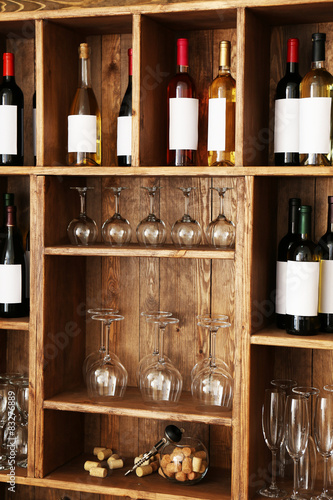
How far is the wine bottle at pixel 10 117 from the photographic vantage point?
209 centimetres

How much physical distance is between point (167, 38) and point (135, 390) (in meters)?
1.14

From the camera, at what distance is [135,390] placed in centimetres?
225

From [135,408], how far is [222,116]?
889mm

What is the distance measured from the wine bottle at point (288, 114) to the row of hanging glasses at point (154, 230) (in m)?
0.19

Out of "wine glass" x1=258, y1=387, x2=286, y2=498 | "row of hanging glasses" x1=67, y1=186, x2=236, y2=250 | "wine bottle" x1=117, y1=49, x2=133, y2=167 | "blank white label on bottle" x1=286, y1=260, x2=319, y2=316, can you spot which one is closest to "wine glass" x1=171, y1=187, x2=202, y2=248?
"row of hanging glasses" x1=67, y1=186, x2=236, y2=250

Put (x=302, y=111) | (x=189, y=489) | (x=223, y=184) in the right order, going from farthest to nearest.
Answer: (x=223, y=184)
(x=189, y=489)
(x=302, y=111)

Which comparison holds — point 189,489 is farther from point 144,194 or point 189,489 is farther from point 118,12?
point 118,12

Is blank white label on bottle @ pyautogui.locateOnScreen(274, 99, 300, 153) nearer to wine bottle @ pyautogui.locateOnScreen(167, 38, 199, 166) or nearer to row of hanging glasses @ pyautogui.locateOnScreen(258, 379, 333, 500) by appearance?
wine bottle @ pyautogui.locateOnScreen(167, 38, 199, 166)

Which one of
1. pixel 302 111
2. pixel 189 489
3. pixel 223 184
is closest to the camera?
pixel 302 111

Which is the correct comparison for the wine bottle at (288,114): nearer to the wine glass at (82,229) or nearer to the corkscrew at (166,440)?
the wine glass at (82,229)

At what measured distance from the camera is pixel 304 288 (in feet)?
6.03

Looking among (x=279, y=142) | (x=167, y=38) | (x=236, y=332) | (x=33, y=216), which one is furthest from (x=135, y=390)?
(x=167, y=38)

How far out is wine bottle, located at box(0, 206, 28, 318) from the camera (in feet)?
6.98

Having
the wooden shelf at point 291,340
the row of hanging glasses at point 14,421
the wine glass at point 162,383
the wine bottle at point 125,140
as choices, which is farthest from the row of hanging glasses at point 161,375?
the wine bottle at point 125,140
